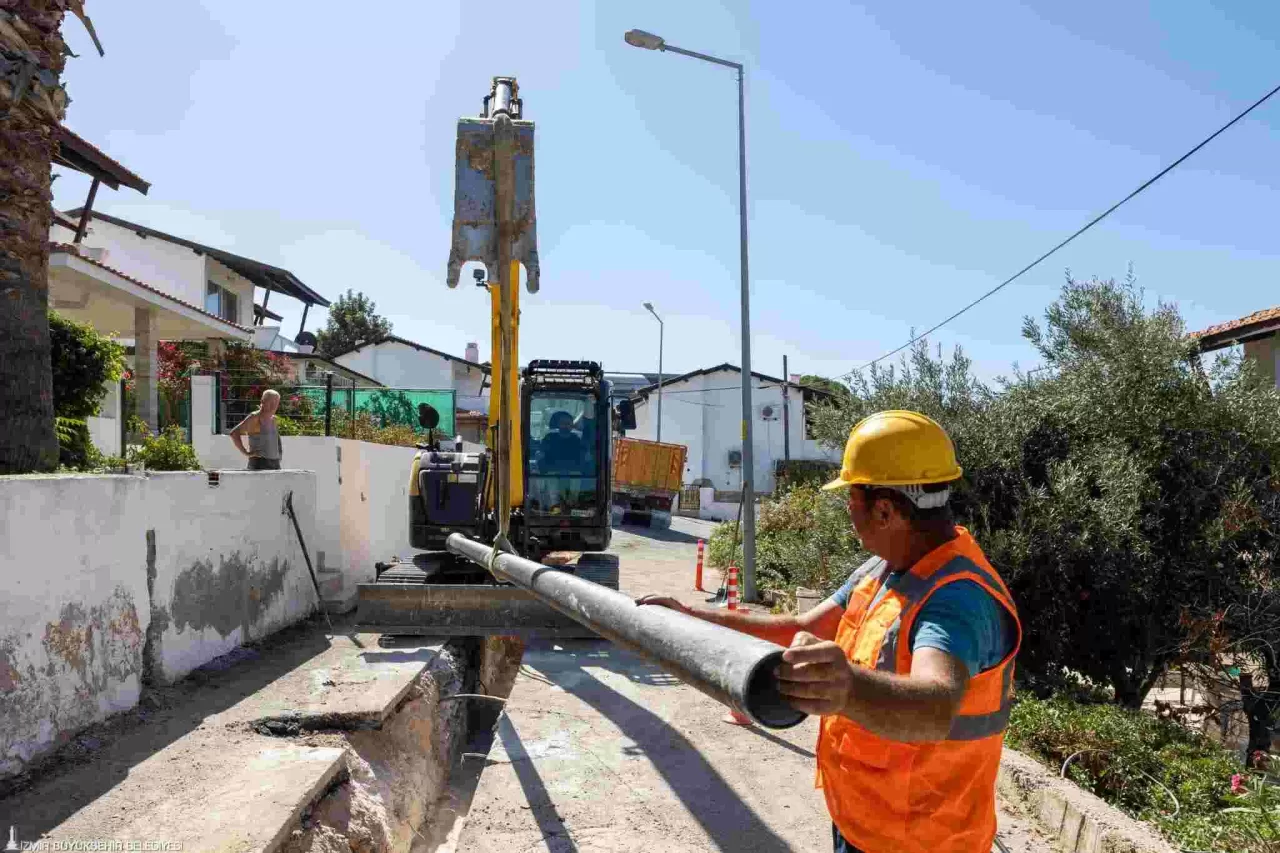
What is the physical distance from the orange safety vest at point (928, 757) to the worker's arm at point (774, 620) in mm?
433

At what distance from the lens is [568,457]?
10.9 metres

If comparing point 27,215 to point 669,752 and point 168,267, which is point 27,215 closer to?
point 669,752

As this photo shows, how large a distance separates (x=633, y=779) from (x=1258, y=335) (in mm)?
12287

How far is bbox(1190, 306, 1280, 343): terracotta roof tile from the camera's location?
13.2m

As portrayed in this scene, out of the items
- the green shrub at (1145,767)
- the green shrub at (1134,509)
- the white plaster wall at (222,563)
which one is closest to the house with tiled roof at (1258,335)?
the green shrub at (1134,509)

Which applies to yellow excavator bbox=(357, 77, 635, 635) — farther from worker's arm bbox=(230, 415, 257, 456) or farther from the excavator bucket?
worker's arm bbox=(230, 415, 257, 456)

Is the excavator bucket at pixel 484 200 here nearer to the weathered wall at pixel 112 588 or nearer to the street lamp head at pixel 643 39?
the weathered wall at pixel 112 588

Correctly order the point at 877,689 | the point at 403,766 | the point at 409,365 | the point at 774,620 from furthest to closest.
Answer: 1. the point at 409,365
2. the point at 403,766
3. the point at 774,620
4. the point at 877,689

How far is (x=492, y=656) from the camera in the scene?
10336mm

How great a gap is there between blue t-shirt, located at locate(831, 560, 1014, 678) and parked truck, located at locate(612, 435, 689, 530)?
27524 millimetres

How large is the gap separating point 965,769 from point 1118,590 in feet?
22.5

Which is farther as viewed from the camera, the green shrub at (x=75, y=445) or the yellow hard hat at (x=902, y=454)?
Answer: the green shrub at (x=75, y=445)

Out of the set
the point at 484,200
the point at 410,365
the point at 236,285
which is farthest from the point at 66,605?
the point at 410,365

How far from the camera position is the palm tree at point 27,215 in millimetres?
6473
